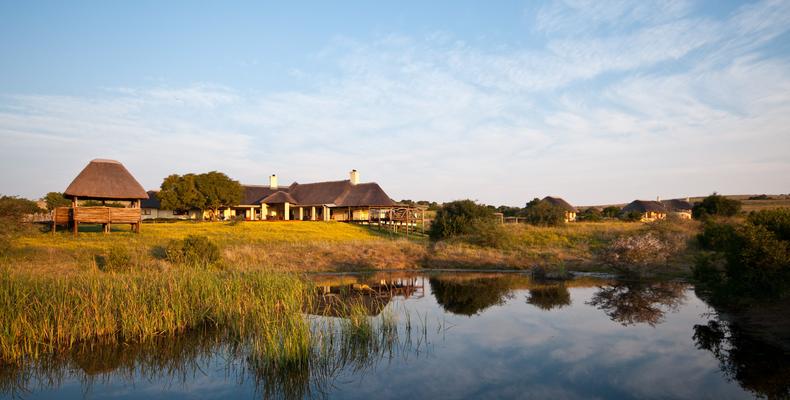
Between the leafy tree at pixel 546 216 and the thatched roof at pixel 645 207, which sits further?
the thatched roof at pixel 645 207

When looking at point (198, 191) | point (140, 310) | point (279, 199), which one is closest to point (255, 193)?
point (279, 199)

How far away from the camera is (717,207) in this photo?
1720 inches

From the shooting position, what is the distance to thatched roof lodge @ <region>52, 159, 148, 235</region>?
29.8m

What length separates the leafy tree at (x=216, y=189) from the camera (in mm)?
44500

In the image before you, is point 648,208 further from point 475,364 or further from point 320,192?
point 475,364

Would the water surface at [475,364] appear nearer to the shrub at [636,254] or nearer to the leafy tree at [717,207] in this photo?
the shrub at [636,254]

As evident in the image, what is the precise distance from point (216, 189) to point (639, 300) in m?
37.3

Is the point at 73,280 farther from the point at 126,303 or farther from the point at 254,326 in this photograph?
the point at 254,326

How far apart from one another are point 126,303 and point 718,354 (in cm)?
1313

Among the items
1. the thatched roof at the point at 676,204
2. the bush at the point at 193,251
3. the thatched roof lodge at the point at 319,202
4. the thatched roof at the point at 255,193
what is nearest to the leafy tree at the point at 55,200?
the thatched roof lodge at the point at 319,202

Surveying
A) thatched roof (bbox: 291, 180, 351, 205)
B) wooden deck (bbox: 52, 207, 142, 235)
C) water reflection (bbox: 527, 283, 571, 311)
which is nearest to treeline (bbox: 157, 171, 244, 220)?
thatched roof (bbox: 291, 180, 351, 205)

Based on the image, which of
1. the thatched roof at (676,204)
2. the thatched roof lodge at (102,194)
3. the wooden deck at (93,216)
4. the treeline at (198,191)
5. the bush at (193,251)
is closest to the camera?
the bush at (193,251)

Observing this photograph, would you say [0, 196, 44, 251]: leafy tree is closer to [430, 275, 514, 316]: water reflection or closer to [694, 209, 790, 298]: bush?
[430, 275, 514, 316]: water reflection

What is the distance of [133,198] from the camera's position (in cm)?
3234
